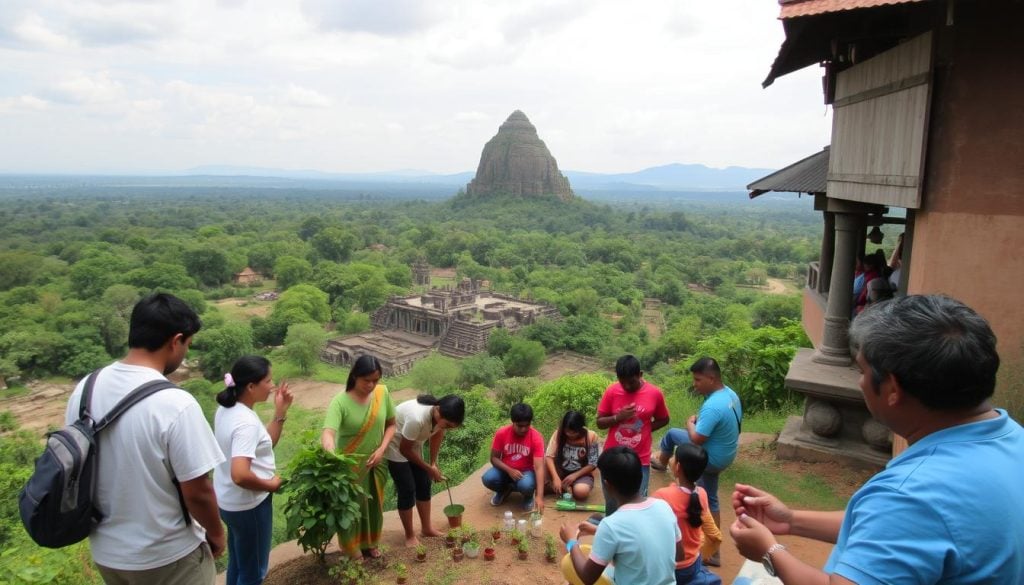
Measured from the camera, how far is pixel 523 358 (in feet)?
78.5

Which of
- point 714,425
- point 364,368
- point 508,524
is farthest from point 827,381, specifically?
point 364,368

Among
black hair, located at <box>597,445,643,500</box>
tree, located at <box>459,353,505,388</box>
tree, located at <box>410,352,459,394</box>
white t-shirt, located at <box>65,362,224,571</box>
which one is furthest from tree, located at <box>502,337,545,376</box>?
white t-shirt, located at <box>65,362,224,571</box>

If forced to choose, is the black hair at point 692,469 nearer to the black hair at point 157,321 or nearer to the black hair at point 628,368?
the black hair at point 628,368

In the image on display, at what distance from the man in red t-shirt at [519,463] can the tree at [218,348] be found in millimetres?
21749

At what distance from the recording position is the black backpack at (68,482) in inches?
77.1

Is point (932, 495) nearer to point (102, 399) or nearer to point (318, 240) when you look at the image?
point (102, 399)

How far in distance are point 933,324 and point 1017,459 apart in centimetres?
29

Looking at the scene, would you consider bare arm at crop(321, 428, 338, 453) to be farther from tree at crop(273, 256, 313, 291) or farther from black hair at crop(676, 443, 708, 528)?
tree at crop(273, 256, 313, 291)

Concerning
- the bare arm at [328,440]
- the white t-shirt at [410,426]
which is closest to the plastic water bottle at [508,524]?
the white t-shirt at [410,426]

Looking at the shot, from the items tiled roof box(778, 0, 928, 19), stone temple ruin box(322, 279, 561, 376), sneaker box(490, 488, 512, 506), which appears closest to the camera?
tiled roof box(778, 0, 928, 19)

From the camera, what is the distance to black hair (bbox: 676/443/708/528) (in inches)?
113

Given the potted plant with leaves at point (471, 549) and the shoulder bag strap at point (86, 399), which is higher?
the shoulder bag strap at point (86, 399)

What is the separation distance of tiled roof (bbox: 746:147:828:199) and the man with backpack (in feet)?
17.9

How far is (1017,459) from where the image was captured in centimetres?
120
